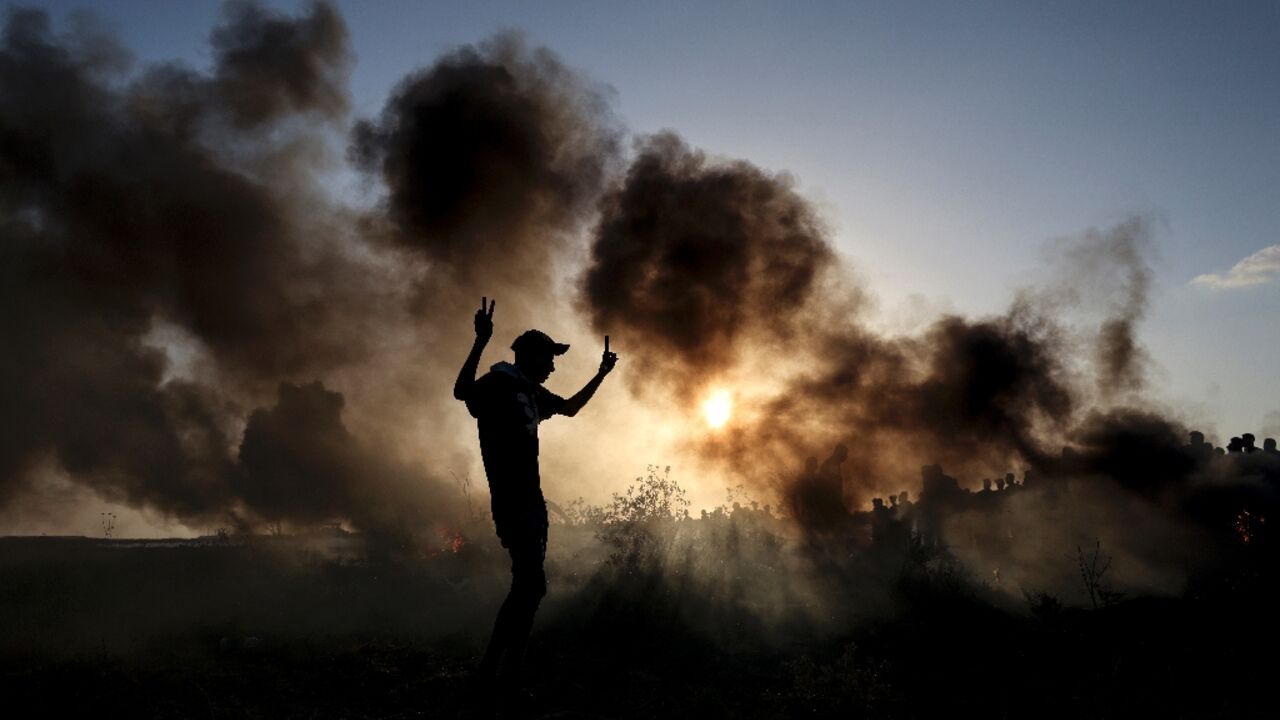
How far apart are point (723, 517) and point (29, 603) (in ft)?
56.1

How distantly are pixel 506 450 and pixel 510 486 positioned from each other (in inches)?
9.1

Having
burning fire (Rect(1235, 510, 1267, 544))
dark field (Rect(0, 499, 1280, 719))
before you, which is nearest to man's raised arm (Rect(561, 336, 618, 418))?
dark field (Rect(0, 499, 1280, 719))

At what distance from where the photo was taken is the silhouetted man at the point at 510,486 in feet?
14.4

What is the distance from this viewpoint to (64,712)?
4.98 metres

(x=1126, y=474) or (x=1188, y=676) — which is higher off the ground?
(x=1126, y=474)

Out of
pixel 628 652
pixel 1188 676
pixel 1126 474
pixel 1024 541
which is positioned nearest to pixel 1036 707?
pixel 1188 676

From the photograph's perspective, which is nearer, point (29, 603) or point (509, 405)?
point (509, 405)

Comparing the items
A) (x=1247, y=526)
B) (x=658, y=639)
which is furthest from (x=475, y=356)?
(x=1247, y=526)

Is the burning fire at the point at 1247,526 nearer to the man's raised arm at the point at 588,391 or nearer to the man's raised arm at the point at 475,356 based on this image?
the man's raised arm at the point at 588,391

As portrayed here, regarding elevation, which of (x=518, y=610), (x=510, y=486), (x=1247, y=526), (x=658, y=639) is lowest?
(x=658, y=639)

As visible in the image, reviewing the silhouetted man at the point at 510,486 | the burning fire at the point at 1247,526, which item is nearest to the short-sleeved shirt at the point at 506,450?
the silhouetted man at the point at 510,486

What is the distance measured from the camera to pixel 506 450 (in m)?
4.46

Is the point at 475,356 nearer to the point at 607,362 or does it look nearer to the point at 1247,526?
the point at 607,362

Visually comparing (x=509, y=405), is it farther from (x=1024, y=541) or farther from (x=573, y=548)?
(x=1024, y=541)
